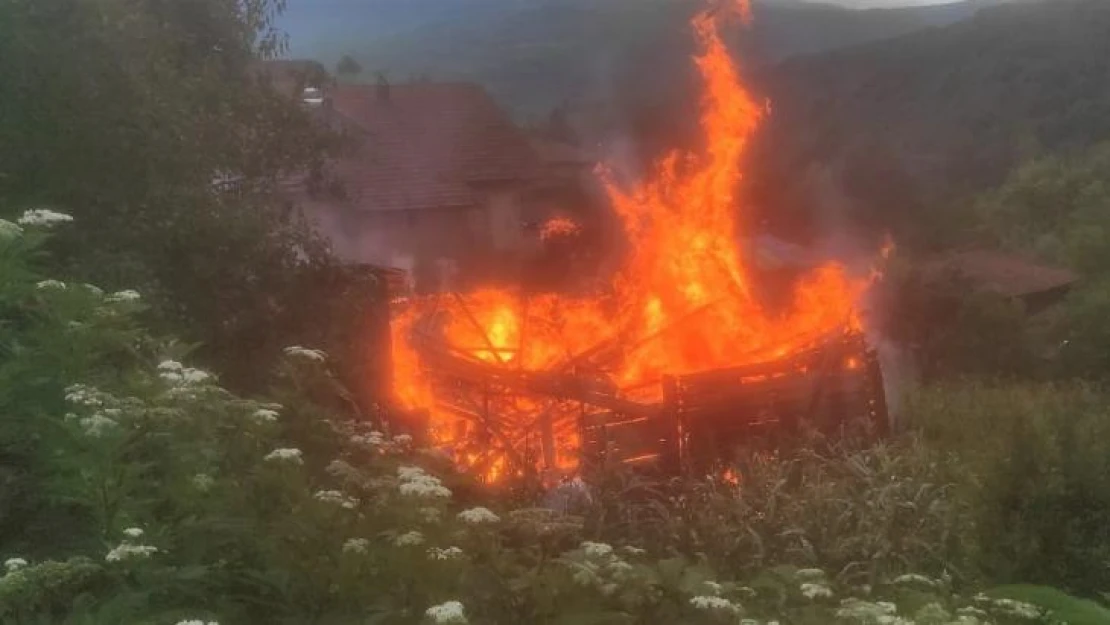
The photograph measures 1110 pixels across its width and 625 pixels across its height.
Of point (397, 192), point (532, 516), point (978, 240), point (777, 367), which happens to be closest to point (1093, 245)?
point (978, 240)

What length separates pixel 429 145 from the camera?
2853 centimetres

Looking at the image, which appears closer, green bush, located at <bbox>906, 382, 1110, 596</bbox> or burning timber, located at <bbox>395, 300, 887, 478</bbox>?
green bush, located at <bbox>906, 382, 1110, 596</bbox>

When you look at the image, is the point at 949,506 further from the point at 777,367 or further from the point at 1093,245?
the point at 1093,245

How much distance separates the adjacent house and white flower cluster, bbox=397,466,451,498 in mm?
18432

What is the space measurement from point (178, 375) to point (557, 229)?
25570mm

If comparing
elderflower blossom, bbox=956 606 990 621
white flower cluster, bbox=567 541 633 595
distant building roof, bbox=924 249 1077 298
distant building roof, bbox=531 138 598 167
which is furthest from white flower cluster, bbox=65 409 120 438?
distant building roof, bbox=531 138 598 167

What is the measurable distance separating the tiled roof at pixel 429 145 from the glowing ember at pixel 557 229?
1.64m

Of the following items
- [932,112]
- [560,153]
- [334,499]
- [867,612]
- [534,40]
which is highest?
[534,40]

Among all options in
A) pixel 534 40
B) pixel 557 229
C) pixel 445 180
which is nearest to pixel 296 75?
pixel 445 180

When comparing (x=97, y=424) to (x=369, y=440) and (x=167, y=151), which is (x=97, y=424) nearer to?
(x=369, y=440)

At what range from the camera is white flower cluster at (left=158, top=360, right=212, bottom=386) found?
4185mm

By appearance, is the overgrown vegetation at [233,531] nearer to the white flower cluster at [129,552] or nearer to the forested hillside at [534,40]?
the white flower cluster at [129,552]

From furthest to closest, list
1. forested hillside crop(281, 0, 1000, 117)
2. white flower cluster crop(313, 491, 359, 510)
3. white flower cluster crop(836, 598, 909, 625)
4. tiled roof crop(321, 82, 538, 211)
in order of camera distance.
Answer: forested hillside crop(281, 0, 1000, 117) → tiled roof crop(321, 82, 538, 211) → white flower cluster crop(313, 491, 359, 510) → white flower cluster crop(836, 598, 909, 625)

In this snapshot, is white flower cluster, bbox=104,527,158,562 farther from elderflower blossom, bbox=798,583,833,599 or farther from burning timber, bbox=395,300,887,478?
burning timber, bbox=395,300,887,478
